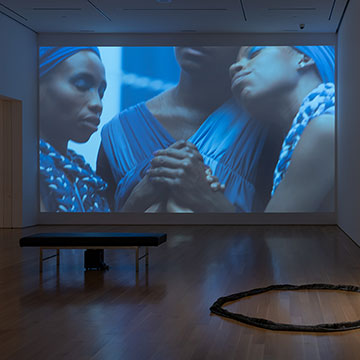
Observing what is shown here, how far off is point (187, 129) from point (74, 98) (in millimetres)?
2409

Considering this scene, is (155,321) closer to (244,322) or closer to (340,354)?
(244,322)

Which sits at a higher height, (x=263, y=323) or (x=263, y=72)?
(x=263, y=72)

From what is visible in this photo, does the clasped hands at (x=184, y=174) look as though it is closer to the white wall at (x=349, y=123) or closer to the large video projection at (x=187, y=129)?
the large video projection at (x=187, y=129)

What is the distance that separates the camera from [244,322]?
4348 millimetres

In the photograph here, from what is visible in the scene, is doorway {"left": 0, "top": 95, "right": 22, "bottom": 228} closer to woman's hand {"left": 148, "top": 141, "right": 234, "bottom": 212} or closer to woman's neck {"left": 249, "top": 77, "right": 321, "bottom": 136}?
woman's hand {"left": 148, "top": 141, "right": 234, "bottom": 212}

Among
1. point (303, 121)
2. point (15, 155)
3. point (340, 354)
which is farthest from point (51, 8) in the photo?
point (340, 354)

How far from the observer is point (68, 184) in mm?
13172

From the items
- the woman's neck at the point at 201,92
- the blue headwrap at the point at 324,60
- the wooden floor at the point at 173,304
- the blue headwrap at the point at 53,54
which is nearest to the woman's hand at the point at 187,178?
the woman's neck at the point at 201,92

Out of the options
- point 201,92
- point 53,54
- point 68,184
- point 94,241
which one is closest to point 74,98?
point 53,54

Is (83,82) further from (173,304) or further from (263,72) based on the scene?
(173,304)

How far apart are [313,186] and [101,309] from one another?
8.60 m

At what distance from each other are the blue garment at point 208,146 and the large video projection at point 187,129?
0.07ft

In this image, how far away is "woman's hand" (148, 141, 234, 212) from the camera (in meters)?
12.8

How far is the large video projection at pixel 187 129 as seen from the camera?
12.7 m
